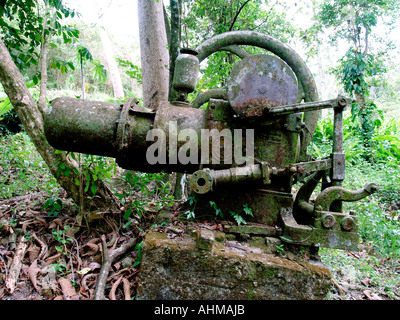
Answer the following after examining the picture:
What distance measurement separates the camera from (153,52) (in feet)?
14.1

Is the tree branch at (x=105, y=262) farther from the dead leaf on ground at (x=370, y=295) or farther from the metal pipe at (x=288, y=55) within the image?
the dead leaf on ground at (x=370, y=295)

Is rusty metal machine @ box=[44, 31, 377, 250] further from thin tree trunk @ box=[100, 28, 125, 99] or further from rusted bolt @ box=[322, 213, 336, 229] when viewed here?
thin tree trunk @ box=[100, 28, 125, 99]

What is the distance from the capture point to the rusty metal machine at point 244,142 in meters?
2.22

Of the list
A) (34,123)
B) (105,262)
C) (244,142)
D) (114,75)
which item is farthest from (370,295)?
(114,75)

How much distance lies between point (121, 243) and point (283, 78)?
2153 millimetres

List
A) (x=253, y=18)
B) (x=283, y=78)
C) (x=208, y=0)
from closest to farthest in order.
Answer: (x=283, y=78), (x=208, y=0), (x=253, y=18)

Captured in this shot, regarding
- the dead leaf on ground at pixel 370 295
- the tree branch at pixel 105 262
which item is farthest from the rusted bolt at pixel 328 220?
the tree branch at pixel 105 262

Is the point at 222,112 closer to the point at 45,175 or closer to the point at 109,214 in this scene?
the point at 109,214

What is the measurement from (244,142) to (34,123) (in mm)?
2099

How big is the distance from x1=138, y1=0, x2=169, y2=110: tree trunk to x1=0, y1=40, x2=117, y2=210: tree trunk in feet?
5.56

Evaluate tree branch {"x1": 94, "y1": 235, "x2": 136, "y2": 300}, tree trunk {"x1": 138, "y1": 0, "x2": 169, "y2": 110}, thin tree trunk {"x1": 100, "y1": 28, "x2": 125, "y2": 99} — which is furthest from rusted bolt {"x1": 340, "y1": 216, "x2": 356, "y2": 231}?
thin tree trunk {"x1": 100, "y1": 28, "x2": 125, "y2": 99}

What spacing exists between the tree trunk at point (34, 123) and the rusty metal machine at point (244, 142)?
447 mm

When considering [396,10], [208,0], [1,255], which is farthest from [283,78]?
[396,10]
